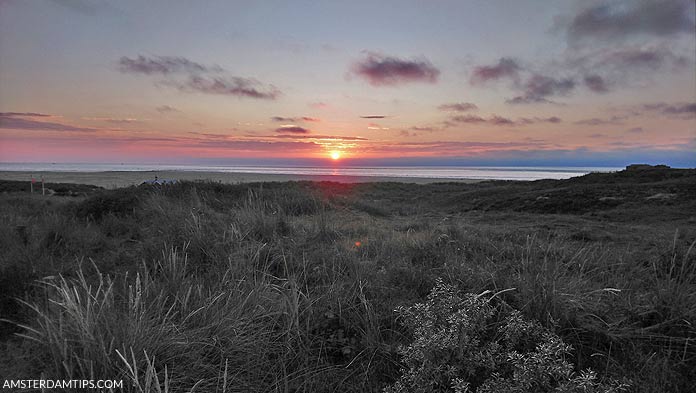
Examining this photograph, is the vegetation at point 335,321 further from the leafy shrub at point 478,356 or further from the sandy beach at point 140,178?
the sandy beach at point 140,178

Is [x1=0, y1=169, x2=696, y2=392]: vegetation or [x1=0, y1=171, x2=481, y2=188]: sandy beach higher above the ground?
[x1=0, y1=171, x2=481, y2=188]: sandy beach

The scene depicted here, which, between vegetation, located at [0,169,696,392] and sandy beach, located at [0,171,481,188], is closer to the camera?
vegetation, located at [0,169,696,392]

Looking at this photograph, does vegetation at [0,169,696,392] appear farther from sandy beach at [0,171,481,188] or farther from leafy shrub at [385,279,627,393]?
sandy beach at [0,171,481,188]

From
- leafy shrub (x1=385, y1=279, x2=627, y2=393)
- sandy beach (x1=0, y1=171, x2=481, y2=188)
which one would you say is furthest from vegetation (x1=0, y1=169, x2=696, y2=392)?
sandy beach (x1=0, y1=171, x2=481, y2=188)

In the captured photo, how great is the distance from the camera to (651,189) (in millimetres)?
16922

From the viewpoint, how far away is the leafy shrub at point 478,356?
2.35 m

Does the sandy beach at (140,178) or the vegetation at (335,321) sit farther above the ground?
the sandy beach at (140,178)

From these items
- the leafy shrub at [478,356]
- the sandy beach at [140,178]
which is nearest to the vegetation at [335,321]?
the leafy shrub at [478,356]

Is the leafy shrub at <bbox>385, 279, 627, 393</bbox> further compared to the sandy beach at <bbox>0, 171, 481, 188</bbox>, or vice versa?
the sandy beach at <bbox>0, 171, 481, 188</bbox>

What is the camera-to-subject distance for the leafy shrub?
2348 millimetres

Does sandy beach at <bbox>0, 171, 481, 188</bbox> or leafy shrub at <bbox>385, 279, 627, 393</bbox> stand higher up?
sandy beach at <bbox>0, 171, 481, 188</bbox>

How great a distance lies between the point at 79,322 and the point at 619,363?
158 inches

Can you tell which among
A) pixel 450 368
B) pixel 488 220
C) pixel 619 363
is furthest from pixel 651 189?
pixel 450 368

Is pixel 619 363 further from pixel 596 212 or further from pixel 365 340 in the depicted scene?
pixel 596 212
